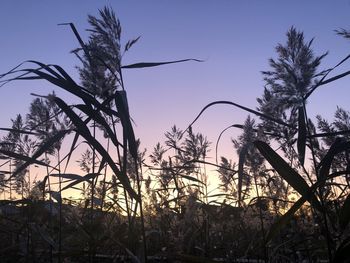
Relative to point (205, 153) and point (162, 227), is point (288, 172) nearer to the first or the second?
point (162, 227)

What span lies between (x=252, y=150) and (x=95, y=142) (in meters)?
1.71

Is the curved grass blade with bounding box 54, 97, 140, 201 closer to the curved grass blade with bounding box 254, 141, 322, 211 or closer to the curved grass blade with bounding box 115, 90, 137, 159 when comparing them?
the curved grass blade with bounding box 115, 90, 137, 159

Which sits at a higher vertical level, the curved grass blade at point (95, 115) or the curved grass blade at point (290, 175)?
the curved grass blade at point (95, 115)

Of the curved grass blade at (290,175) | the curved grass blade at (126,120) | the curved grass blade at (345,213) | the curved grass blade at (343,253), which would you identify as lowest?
the curved grass blade at (343,253)

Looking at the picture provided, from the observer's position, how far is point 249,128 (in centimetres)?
213

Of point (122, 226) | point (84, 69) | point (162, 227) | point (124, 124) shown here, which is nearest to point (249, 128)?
point (124, 124)

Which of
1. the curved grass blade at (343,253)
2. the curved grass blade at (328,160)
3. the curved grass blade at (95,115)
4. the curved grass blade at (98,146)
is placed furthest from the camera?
the curved grass blade at (95,115)

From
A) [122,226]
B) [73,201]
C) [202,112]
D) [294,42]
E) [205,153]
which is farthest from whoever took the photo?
[205,153]

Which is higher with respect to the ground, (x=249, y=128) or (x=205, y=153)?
(x=205, y=153)

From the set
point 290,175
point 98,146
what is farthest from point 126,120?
point 290,175

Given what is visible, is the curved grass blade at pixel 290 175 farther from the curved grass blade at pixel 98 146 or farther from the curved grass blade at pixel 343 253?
the curved grass blade at pixel 98 146

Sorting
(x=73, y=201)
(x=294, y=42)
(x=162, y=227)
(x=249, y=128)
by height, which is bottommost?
(x=162, y=227)

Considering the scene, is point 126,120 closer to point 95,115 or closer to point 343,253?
point 95,115

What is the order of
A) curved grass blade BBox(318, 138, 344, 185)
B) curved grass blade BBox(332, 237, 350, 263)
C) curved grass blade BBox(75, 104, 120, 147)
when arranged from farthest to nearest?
1. curved grass blade BBox(75, 104, 120, 147)
2. curved grass blade BBox(318, 138, 344, 185)
3. curved grass blade BBox(332, 237, 350, 263)
